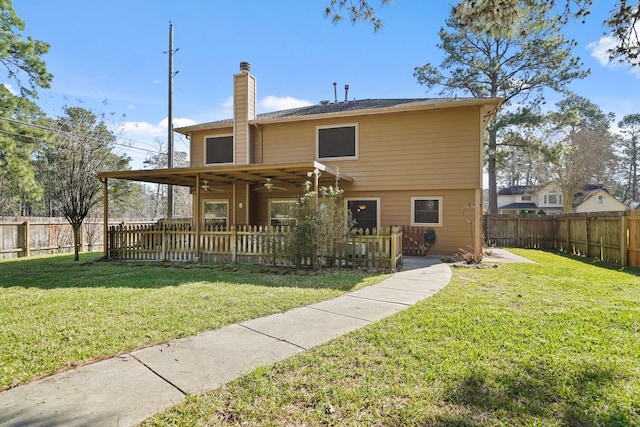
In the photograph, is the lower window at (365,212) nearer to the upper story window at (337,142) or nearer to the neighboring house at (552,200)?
the upper story window at (337,142)

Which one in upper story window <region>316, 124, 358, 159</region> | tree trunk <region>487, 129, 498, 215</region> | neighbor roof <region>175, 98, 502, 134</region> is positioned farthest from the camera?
tree trunk <region>487, 129, 498, 215</region>

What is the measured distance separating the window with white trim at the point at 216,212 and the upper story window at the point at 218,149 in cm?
172

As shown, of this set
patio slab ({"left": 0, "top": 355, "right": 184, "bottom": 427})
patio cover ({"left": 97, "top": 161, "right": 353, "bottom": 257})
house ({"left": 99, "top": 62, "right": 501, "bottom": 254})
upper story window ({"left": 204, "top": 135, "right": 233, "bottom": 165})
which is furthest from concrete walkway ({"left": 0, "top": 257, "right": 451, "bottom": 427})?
upper story window ({"left": 204, "top": 135, "right": 233, "bottom": 165})

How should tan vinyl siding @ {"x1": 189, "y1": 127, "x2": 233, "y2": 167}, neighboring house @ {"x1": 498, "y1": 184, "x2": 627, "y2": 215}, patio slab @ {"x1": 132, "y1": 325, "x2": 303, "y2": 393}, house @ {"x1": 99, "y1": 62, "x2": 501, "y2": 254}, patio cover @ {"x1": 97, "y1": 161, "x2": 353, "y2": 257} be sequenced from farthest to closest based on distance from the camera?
neighboring house @ {"x1": 498, "y1": 184, "x2": 627, "y2": 215}, tan vinyl siding @ {"x1": 189, "y1": 127, "x2": 233, "y2": 167}, house @ {"x1": 99, "y1": 62, "x2": 501, "y2": 254}, patio cover @ {"x1": 97, "y1": 161, "x2": 353, "y2": 257}, patio slab @ {"x1": 132, "y1": 325, "x2": 303, "y2": 393}

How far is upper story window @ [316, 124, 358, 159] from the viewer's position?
11930 millimetres

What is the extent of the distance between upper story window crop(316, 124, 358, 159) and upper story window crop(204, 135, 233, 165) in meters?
3.88

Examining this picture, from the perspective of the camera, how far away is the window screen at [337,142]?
471 inches

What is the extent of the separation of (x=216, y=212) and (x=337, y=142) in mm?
6029

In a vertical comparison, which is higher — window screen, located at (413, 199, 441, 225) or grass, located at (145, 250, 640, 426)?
window screen, located at (413, 199, 441, 225)

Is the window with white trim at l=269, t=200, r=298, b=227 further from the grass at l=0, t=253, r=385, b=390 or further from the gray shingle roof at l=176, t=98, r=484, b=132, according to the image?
the grass at l=0, t=253, r=385, b=390

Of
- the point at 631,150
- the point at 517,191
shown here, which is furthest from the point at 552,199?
the point at 631,150

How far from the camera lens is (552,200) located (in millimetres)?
35812

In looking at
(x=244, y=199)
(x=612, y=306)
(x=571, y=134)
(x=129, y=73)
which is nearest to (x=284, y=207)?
(x=244, y=199)

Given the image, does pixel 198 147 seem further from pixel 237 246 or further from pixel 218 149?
pixel 237 246
